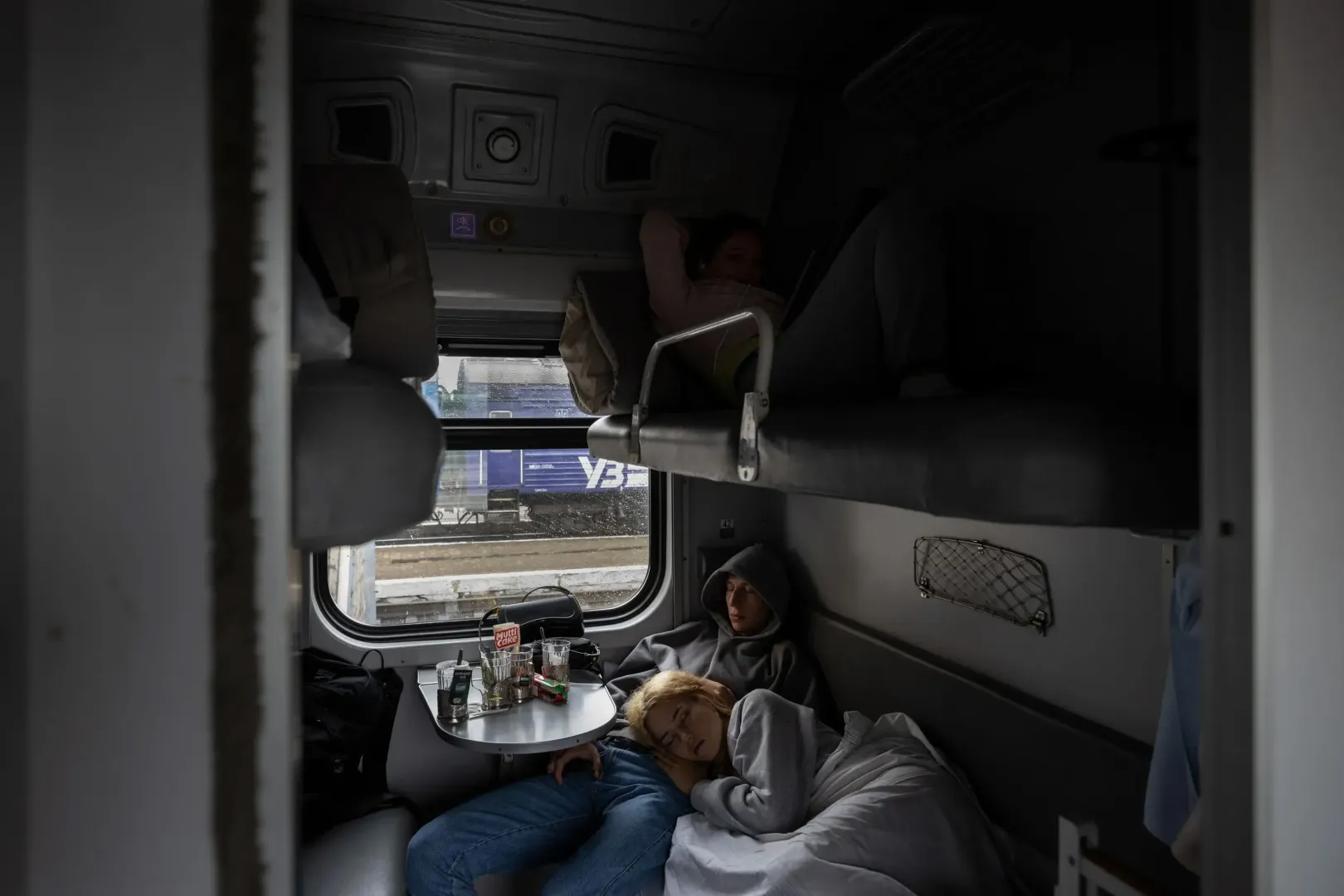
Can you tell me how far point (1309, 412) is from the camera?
0.75m

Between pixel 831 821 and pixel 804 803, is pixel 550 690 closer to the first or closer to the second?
pixel 804 803

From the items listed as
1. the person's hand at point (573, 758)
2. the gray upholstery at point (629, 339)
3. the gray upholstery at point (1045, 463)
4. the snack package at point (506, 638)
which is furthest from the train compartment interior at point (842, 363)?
the snack package at point (506, 638)

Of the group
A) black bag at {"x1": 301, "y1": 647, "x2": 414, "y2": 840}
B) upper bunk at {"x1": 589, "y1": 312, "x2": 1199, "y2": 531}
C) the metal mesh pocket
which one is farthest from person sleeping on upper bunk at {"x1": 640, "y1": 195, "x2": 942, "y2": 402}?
black bag at {"x1": 301, "y1": 647, "x2": 414, "y2": 840}

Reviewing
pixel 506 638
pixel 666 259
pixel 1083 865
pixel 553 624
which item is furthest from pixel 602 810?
pixel 666 259

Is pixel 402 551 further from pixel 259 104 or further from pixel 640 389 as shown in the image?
pixel 259 104

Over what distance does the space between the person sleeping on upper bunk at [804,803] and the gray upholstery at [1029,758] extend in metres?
0.09

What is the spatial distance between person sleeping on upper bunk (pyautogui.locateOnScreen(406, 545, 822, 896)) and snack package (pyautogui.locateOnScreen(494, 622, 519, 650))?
16.7 inches

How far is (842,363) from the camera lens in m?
1.62

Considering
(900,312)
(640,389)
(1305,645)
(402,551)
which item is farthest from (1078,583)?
(402,551)

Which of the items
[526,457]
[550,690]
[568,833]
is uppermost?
[526,457]

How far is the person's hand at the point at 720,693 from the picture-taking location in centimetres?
277

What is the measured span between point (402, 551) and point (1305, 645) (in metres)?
3.10

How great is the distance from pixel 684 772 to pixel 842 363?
1715 millimetres

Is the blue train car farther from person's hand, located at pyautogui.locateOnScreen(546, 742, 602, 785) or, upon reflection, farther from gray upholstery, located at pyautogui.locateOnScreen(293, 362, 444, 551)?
gray upholstery, located at pyautogui.locateOnScreen(293, 362, 444, 551)
